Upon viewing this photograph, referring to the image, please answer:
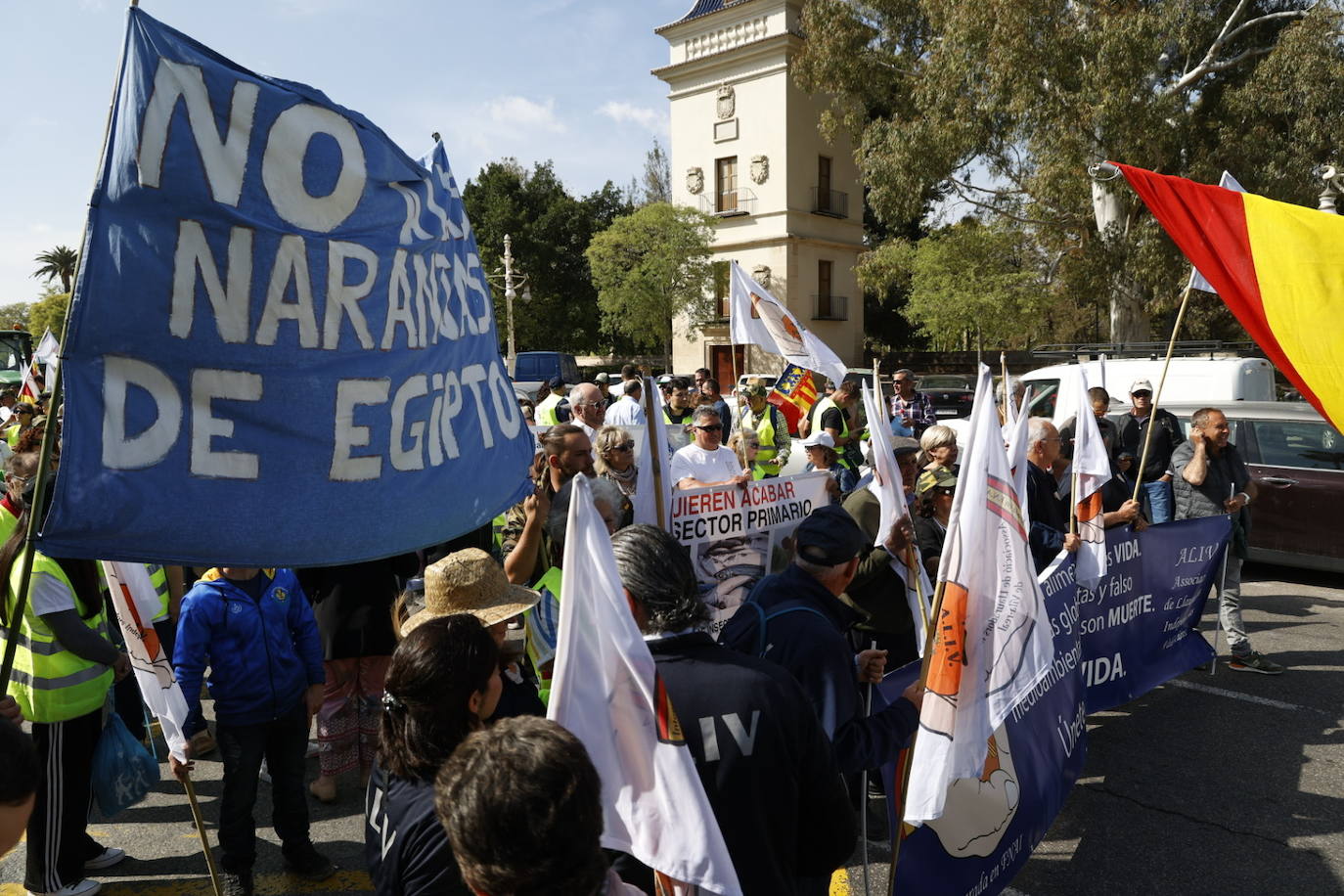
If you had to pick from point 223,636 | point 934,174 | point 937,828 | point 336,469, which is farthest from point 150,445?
point 934,174

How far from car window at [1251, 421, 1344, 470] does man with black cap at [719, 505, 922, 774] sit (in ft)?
25.1

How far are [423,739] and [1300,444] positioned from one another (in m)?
9.44

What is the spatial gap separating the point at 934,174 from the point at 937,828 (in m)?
24.5

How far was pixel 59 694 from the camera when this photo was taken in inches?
141

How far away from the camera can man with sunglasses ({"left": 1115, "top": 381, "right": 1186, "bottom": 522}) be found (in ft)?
27.7

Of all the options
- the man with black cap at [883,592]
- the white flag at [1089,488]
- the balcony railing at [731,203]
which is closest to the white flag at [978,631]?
the man with black cap at [883,592]

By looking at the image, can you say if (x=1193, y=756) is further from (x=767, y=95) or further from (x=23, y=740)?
(x=767, y=95)

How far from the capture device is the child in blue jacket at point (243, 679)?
361 cm

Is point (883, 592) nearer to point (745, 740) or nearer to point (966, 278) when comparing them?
point (745, 740)

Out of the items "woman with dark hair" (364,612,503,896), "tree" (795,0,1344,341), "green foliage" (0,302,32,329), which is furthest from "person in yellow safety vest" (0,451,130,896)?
"green foliage" (0,302,32,329)

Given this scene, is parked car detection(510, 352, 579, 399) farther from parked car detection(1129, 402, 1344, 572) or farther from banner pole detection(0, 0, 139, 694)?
banner pole detection(0, 0, 139, 694)

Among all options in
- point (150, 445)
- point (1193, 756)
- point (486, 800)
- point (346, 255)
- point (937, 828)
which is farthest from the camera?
point (1193, 756)

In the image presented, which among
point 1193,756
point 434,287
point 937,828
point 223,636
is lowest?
point 1193,756

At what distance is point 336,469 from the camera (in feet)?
7.61
